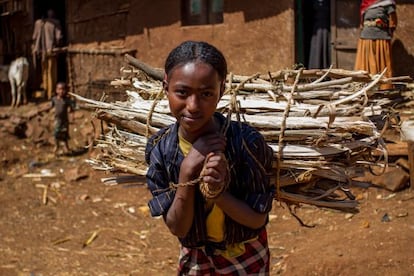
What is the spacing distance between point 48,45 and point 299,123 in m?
9.55

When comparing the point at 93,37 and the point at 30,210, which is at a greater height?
the point at 93,37

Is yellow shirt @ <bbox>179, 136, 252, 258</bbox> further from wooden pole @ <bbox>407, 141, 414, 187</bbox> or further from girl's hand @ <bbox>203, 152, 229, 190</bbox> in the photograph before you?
wooden pole @ <bbox>407, 141, 414, 187</bbox>

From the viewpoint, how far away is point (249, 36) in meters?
7.19

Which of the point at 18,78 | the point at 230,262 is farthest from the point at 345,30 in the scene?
the point at 18,78

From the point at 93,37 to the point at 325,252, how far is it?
6798 mm

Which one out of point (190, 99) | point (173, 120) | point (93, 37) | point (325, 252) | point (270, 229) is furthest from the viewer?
point (93, 37)

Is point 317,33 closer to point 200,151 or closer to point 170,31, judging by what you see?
point 170,31

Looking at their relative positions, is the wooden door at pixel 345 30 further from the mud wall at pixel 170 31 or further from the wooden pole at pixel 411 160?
the wooden pole at pixel 411 160

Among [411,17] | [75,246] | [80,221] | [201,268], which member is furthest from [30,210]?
[201,268]

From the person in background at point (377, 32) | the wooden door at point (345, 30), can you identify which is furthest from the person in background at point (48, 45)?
the person in background at point (377, 32)

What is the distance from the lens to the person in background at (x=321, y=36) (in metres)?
6.84

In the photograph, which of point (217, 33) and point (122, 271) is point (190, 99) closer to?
point (122, 271)

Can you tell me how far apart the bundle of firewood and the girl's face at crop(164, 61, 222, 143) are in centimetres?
46

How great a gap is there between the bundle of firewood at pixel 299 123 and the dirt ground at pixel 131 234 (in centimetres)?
87
